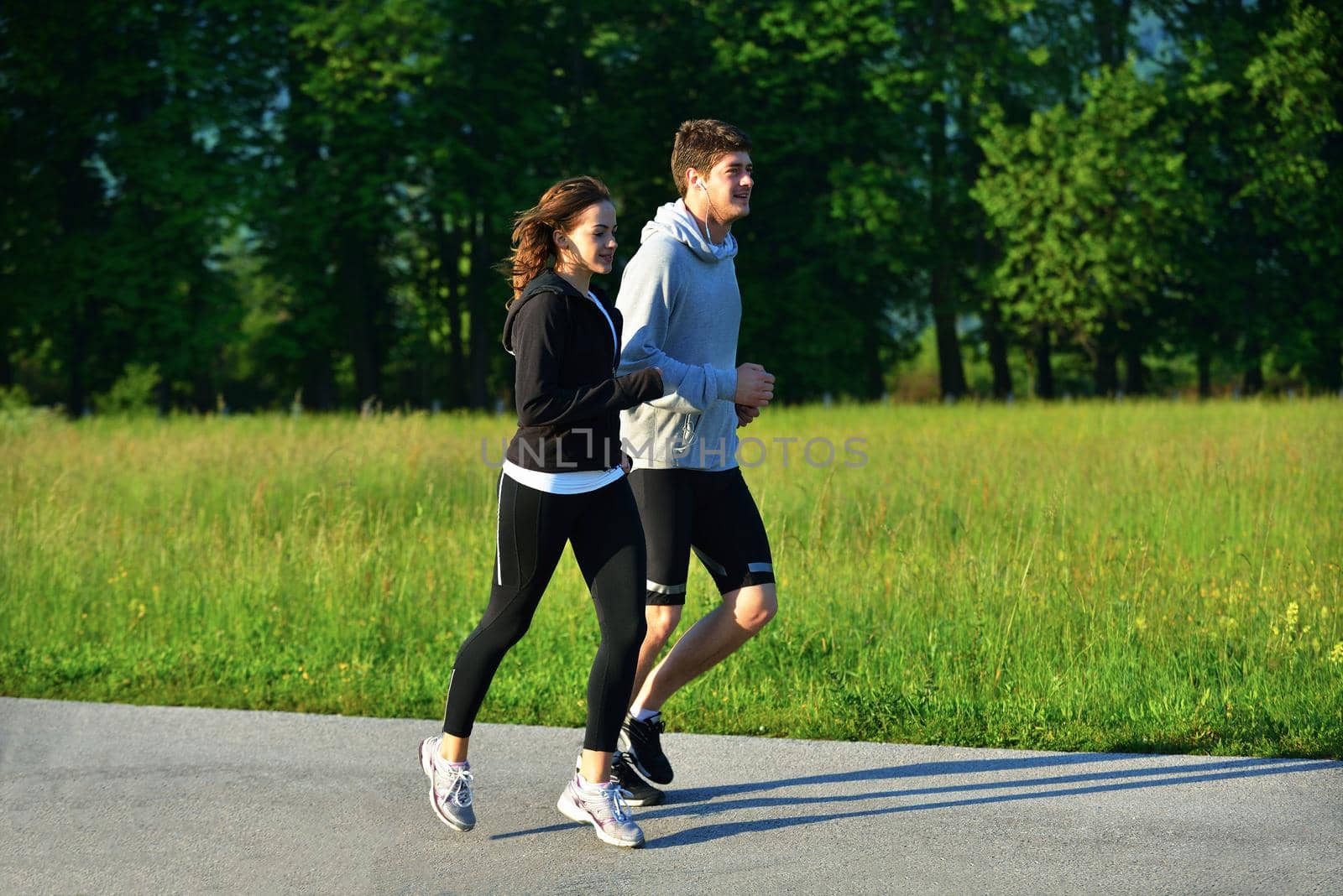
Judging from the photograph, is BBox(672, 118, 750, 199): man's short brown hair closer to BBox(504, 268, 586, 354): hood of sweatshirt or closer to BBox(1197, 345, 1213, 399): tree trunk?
BBox(504, 268, 586, 354): hood of sweatshirt

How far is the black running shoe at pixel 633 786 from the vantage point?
4.95 metres

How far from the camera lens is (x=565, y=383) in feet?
14.7

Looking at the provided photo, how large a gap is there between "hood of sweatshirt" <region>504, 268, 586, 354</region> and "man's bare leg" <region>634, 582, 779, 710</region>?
1.21 m

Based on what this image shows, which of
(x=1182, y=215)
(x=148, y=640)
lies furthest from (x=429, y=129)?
(x=148, y=640)

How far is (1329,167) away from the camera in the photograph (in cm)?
3369

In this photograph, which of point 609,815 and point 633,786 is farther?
point 633,786

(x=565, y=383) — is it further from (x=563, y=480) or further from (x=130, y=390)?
(x=130, y=390)

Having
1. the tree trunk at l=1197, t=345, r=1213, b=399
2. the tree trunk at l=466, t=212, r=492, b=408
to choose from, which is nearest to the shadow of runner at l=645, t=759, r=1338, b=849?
the tree trunk at l=466, t=212, r=492, b=408

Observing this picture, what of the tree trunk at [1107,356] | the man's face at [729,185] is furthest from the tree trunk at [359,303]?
the man's face at [729,185]

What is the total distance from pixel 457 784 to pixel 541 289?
1.58m

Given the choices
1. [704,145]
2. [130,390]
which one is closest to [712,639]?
[704,145]

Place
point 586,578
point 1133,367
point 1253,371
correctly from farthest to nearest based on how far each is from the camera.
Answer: point 1133,367
point 1253,371
point 586,578

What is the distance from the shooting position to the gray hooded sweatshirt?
482 centimetres

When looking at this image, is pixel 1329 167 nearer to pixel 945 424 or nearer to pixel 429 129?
pixel 945 424
